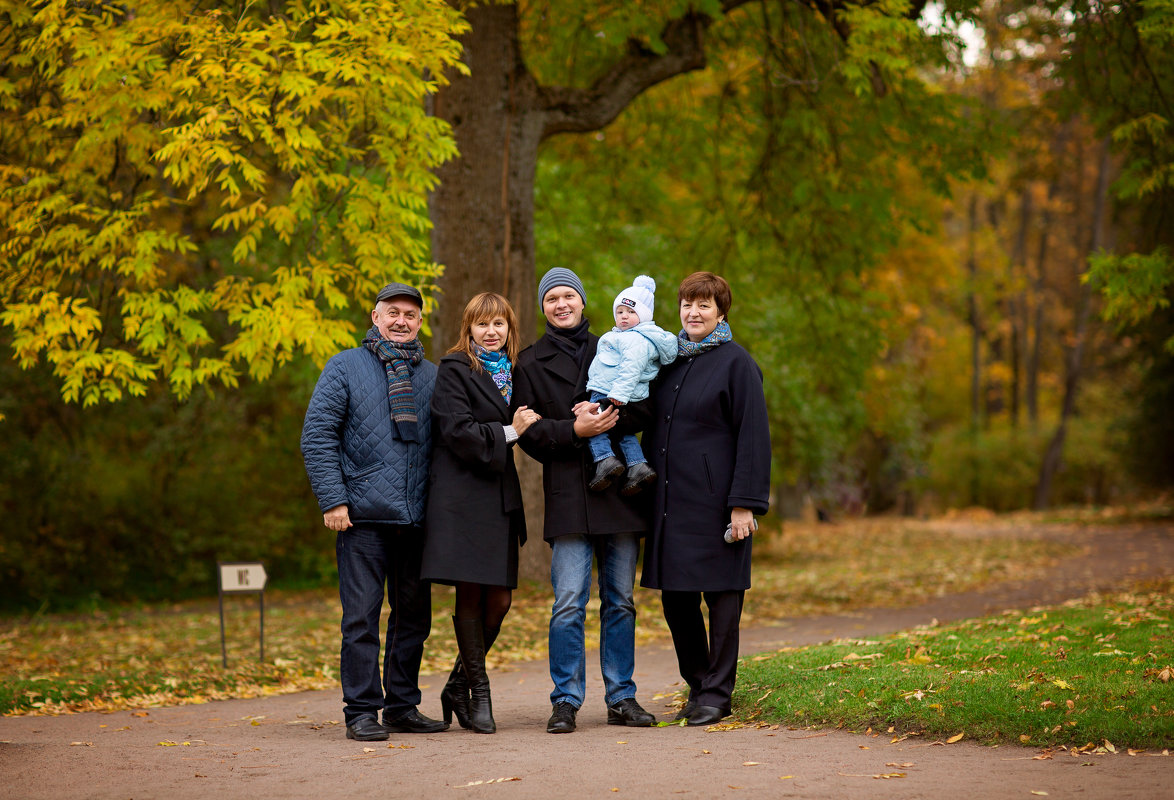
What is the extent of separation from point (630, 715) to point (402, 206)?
5.44 m

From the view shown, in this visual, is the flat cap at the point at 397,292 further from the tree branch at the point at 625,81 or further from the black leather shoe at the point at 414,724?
the tree branch at the point at 625,81

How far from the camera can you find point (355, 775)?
492cm

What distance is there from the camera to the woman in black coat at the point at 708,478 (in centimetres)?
586

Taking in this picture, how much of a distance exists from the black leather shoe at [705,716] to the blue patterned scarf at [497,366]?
6.14ft

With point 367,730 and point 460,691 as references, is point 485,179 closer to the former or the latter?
point 460,691

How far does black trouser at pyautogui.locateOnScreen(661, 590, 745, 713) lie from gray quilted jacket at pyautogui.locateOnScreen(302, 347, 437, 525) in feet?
4.83

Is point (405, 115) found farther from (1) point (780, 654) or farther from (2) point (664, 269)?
(2) point (664, 269)

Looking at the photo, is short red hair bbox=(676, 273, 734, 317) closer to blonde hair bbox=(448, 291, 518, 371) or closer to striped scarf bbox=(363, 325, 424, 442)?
blonde hair bbox=(448, 291, 518, 371)

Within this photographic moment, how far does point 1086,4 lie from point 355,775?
10.4m

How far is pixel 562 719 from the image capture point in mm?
5781

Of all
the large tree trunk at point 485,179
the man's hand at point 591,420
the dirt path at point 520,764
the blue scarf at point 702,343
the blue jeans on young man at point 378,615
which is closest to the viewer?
the dirt path at point 520,764

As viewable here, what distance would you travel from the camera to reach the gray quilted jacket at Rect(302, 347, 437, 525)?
18.9 feet

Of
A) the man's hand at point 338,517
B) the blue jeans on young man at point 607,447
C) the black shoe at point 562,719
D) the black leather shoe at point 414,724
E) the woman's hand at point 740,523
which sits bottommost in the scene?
the black leather shoe at point 414,724

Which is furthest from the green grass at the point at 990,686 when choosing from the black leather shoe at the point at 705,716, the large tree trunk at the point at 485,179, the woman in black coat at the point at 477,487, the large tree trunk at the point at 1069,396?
the large tree trunk at the point at 1069,396
